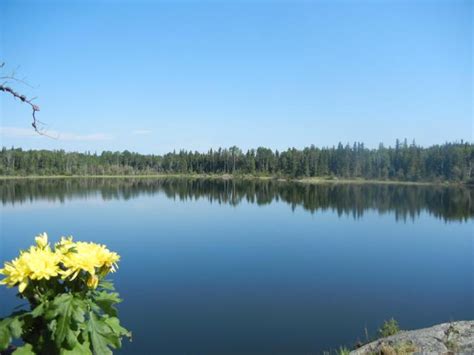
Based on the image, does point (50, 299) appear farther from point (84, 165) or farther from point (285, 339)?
point (84, 165)

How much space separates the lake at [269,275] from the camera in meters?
11.5

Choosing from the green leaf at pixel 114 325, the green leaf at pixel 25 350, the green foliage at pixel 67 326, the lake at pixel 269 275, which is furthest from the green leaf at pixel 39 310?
the lake at pixel 269 275

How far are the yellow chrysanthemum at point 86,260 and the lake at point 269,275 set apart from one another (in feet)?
29.2

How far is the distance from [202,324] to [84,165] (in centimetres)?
12731

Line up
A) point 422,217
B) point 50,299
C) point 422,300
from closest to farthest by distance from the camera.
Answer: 1. point 50,299
2. point 422,300
3. point 422,217

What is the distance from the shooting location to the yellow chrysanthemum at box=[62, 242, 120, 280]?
2201 millimetres

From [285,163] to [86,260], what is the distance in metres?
118

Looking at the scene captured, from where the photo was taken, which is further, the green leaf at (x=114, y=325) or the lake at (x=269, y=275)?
the lake at (x=269, y=275)

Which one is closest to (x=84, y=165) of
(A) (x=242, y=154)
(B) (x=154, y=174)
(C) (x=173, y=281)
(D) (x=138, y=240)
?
(B) (x=154, y=174)

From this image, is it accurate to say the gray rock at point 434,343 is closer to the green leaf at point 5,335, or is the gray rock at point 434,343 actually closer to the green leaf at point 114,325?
the green leaf at point 114,325

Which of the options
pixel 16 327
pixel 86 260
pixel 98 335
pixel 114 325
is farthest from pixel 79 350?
pixel 86 260

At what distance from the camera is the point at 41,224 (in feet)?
102

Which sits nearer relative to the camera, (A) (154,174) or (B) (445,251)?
(B) (445,251)

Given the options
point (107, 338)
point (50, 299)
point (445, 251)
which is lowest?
point (445, 251)
